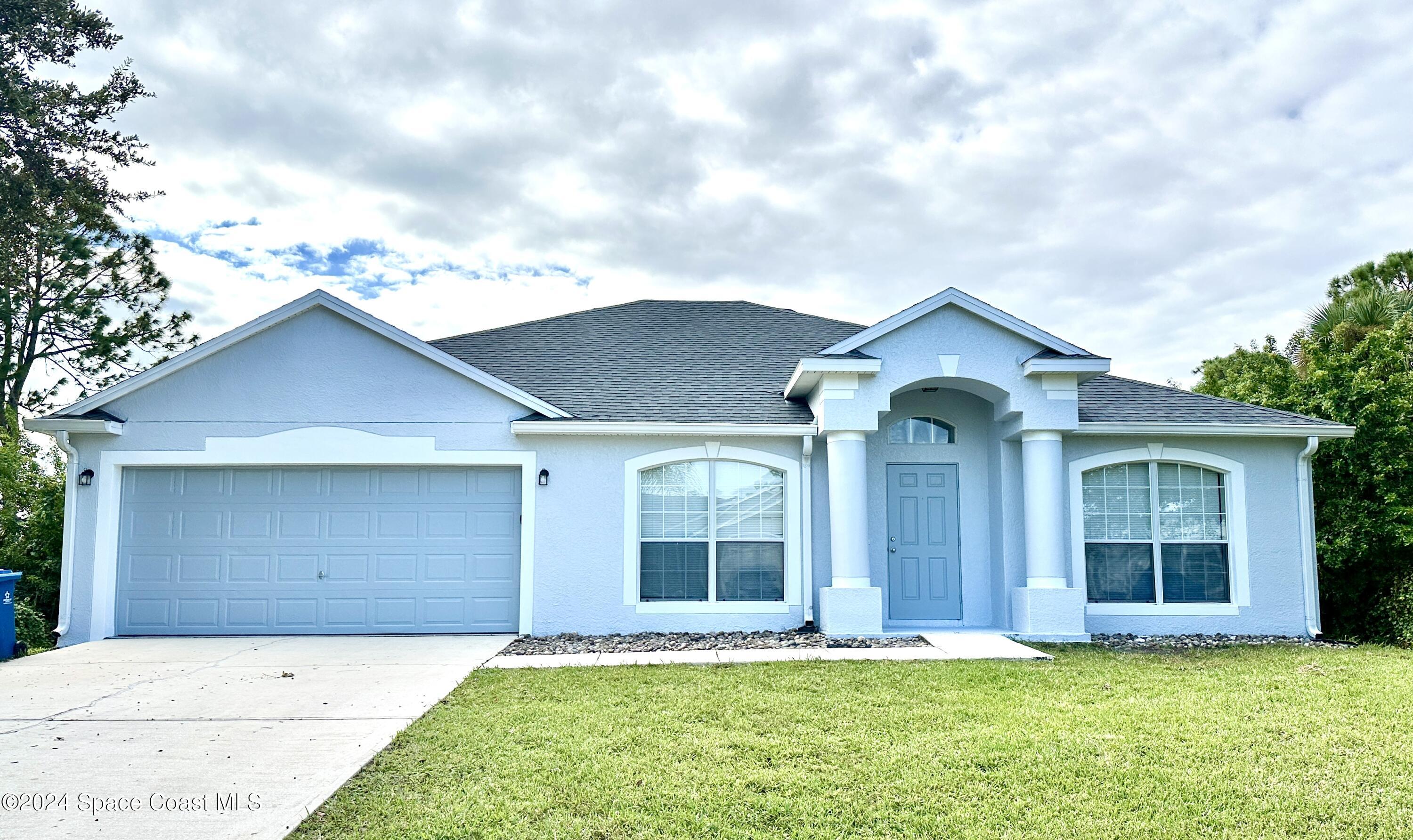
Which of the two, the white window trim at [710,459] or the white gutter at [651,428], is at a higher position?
the white gutter at [651,428]

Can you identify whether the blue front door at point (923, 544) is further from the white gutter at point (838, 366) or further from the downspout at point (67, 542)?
the downspout at point (67, 542)

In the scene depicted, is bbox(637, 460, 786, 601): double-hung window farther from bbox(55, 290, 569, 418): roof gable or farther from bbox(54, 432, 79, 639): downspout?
bbox(54, 432, 79, 639): downspout

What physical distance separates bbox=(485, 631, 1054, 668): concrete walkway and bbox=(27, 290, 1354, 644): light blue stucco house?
1.03 m

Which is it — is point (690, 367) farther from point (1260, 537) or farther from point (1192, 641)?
point (1260, 537)

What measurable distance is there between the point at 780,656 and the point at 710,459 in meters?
3.02

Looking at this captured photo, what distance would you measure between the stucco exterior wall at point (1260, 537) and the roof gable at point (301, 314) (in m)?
7.36

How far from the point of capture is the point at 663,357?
13.9 metres

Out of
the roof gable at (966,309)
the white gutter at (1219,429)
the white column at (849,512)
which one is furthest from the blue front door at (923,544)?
the roof gable at (966,309)

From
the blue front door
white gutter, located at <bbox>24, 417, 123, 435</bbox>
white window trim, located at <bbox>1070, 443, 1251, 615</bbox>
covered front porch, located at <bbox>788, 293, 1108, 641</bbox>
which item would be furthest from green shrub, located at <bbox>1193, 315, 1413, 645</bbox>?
white gutter, located at <bbox>24, 417, 123, 435</bbox>

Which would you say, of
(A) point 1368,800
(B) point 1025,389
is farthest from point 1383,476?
(A) point 1368,800

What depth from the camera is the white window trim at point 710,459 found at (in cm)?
1122

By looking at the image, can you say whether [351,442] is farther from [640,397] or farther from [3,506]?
[3,506]

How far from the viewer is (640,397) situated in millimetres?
12078

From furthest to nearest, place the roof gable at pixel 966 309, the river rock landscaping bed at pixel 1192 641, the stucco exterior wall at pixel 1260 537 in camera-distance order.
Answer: the stucco exterior wall at pixel 1260 537
the roof gable at pixel 966 309
the river rock landscaping bed at pixel 1192 641
